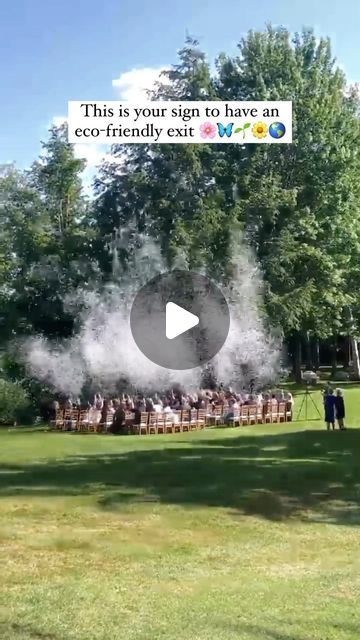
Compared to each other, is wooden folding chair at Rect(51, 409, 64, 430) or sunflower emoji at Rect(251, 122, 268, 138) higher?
sunflower emoji at Rect(251, 122, 268, 138)

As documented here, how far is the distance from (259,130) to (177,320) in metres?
13.7

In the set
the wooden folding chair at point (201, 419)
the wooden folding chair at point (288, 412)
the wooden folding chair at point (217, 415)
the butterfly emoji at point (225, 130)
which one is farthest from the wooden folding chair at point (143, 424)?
the butterfly emoji at point (225, 130)

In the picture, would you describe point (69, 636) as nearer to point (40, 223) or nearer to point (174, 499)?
point (174, 499)

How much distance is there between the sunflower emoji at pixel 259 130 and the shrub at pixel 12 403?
17.0 metres

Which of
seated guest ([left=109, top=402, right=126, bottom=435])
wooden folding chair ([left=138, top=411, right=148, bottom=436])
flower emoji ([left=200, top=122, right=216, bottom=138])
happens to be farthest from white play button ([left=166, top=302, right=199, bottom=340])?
flower emoji ([left=200, top=122, right=216, bottom=138])

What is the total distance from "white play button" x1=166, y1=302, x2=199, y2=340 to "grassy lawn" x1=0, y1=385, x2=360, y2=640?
Answer: 51.9 feet

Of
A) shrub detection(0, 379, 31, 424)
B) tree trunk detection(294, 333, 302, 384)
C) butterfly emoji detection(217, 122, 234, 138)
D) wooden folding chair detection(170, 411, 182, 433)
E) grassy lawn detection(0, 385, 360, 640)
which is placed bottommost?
grassy lawn detection(0, 385, 360, 640)

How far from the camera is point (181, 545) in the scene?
12406 millimetres

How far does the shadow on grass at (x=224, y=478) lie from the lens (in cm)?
1554

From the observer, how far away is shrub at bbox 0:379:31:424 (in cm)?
3597

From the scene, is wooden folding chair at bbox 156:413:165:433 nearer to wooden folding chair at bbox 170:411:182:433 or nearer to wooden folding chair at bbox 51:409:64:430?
wooden folding chair at bbox 170:411:182:433

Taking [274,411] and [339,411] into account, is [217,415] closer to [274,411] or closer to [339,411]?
[274,411]

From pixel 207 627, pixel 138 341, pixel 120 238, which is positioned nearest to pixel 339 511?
pixel 207 627

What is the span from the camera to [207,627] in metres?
8.57
